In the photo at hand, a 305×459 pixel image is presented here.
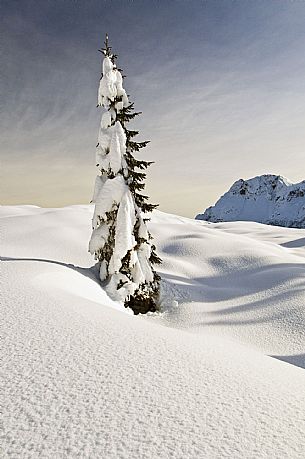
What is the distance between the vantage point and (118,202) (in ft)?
39.8

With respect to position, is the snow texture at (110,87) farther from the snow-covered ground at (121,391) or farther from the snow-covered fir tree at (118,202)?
the snow-covered ground at (121,391)

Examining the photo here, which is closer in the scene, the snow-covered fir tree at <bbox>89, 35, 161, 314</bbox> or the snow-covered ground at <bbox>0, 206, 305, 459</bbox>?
the snow-covered ground at <bbox>0, 206, 305, 459</bbox>

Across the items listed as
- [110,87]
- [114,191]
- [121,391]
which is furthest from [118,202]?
[121,391]

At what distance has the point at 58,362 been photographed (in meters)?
3.65

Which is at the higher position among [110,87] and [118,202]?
[110,87]

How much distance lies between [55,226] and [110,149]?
42.8 feet

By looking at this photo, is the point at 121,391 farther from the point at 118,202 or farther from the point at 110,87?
the point at 110,87

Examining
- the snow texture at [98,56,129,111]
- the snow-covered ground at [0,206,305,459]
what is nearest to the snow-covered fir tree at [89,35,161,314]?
the snow texture at [98,56,129,111]

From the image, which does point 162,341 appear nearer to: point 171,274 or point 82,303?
point 82,303

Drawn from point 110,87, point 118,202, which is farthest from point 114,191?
point 110,87

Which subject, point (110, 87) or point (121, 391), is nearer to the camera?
point (121, 391)

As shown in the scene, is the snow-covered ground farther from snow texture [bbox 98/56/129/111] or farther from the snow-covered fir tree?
snow texture [bbox 98/56/129/111]

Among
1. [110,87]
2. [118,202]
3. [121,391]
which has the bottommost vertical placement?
[121,391]

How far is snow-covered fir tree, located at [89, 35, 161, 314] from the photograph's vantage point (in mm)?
11922
